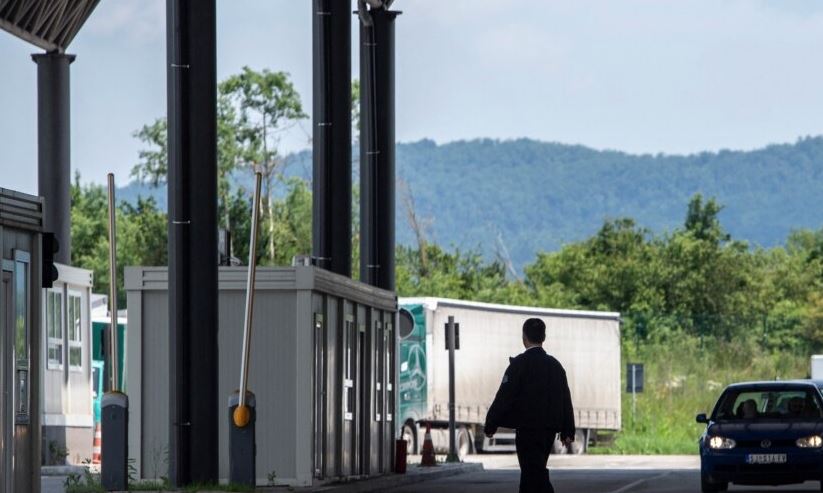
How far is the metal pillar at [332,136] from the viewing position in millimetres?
32500

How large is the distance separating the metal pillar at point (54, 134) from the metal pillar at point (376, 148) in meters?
6.32

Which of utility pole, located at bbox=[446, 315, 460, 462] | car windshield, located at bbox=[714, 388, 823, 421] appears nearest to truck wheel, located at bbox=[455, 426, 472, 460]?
utility pole, located at bbox=[446, 315, 460, 462]

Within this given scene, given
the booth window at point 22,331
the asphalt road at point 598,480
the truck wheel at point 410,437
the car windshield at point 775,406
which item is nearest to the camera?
the booth window at point 22,331

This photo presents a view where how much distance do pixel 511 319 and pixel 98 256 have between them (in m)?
51.2

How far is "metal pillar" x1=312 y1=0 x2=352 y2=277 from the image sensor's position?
32.5 m

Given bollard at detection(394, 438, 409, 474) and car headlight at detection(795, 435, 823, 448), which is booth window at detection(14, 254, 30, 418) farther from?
bollard at detection(394, 438, 409, 474)

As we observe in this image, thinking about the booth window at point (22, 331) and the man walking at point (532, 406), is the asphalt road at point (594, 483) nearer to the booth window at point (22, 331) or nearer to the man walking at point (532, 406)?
the booth window at point (22, 331)

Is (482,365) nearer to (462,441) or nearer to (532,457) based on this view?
(462,441)

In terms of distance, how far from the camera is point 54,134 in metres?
40.7

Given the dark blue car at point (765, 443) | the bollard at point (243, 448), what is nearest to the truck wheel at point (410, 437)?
the dark blue car at point (765, 443)

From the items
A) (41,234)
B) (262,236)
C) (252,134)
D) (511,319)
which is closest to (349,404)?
(41,234)

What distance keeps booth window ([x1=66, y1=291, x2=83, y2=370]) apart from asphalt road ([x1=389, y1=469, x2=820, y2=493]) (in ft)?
22.7

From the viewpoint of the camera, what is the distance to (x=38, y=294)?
17906 mm

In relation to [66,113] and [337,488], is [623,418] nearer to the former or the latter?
[66,113]
